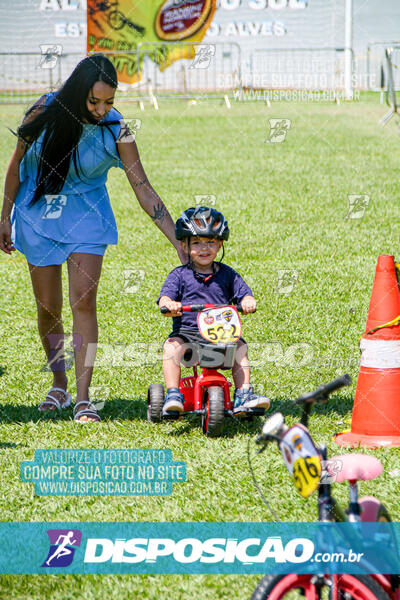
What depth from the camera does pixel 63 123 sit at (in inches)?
189

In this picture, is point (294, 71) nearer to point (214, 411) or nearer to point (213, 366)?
point (213, 366)

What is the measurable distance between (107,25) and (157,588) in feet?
121

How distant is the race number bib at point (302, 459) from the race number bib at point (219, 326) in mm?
2194

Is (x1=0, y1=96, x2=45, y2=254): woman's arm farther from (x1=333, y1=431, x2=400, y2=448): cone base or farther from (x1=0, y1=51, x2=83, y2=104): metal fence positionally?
(x1=0, y1=51, x2=83, y2=104): metal fence

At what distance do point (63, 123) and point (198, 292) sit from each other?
1266mm

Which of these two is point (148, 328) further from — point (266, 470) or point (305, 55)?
point (305, 55)

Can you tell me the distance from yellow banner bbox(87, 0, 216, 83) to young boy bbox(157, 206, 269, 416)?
3223 cm

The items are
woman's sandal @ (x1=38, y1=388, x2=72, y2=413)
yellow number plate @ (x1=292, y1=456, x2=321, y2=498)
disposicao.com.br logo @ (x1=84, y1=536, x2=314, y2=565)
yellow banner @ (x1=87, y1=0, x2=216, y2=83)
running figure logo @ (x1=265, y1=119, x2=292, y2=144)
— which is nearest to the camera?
yellow number plate @ (x1=292, y1=456, x2=321, y2=498)

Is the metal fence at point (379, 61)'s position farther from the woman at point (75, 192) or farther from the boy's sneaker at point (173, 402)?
the boy's sneaker at point (173, 402)

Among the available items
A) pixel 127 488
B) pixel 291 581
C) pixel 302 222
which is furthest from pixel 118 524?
pixel 302 222

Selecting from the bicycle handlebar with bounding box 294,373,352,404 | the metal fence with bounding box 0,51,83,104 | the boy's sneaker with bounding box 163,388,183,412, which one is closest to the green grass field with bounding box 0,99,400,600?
the boy's sneaker with bounding box 163,388,183,412

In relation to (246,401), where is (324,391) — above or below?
above

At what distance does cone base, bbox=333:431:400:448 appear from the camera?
445 cm

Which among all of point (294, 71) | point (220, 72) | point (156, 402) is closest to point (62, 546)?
point (156, 402)
